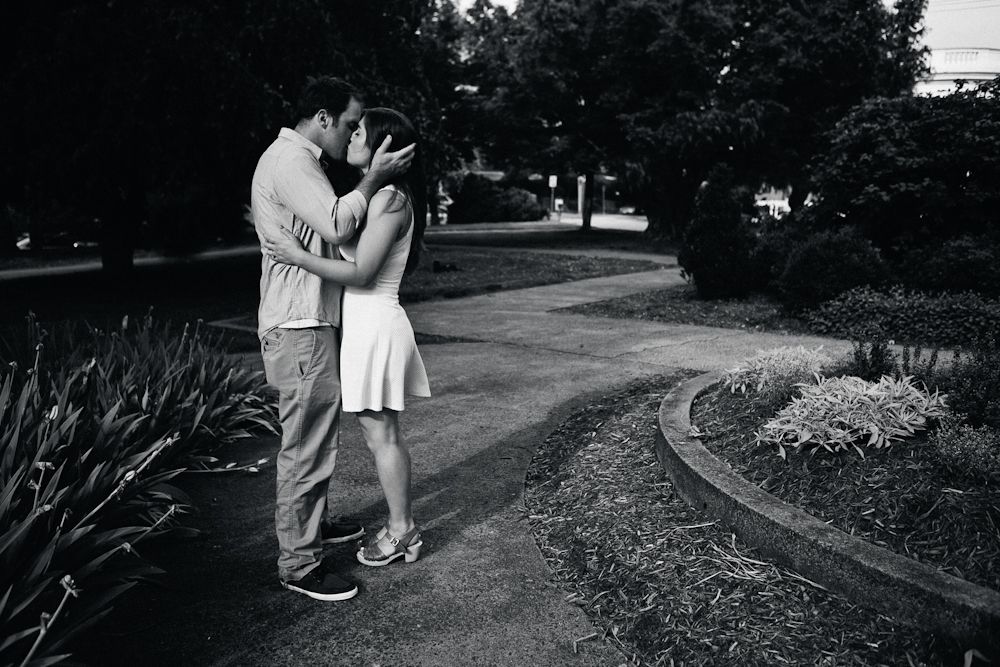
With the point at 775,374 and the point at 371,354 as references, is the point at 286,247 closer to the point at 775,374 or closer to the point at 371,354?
the point at 371,354

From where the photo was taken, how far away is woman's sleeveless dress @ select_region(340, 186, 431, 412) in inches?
126

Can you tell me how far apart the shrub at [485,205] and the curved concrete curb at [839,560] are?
37.9 meters

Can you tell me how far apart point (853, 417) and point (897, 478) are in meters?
0.41

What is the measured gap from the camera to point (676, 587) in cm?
314

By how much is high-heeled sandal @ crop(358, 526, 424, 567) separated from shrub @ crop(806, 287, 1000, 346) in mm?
5390

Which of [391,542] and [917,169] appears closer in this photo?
[391,542]

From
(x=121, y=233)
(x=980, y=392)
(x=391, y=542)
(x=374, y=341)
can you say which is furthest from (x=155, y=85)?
(x=980, y=392)

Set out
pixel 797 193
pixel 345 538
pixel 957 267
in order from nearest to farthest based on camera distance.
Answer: pixel 345 538 → pixel 957 267 → pixel 797 193

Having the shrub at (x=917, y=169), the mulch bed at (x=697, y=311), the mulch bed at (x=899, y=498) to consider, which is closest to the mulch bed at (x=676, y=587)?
the mulch bed at (x=899, y=498)

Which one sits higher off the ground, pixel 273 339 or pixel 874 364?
pixel 273 339

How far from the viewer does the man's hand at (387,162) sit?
3.06 m

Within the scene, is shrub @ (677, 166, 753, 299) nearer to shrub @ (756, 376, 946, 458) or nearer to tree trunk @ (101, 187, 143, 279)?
shrub @ (756, 376, 946, 458)

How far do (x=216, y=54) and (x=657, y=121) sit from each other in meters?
16.6

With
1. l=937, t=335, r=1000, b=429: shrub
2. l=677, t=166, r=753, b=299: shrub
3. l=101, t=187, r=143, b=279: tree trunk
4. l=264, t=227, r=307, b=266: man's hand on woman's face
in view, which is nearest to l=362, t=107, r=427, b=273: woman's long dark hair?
l=264, t=227, r=307, b=266: man's hand on woman's face
